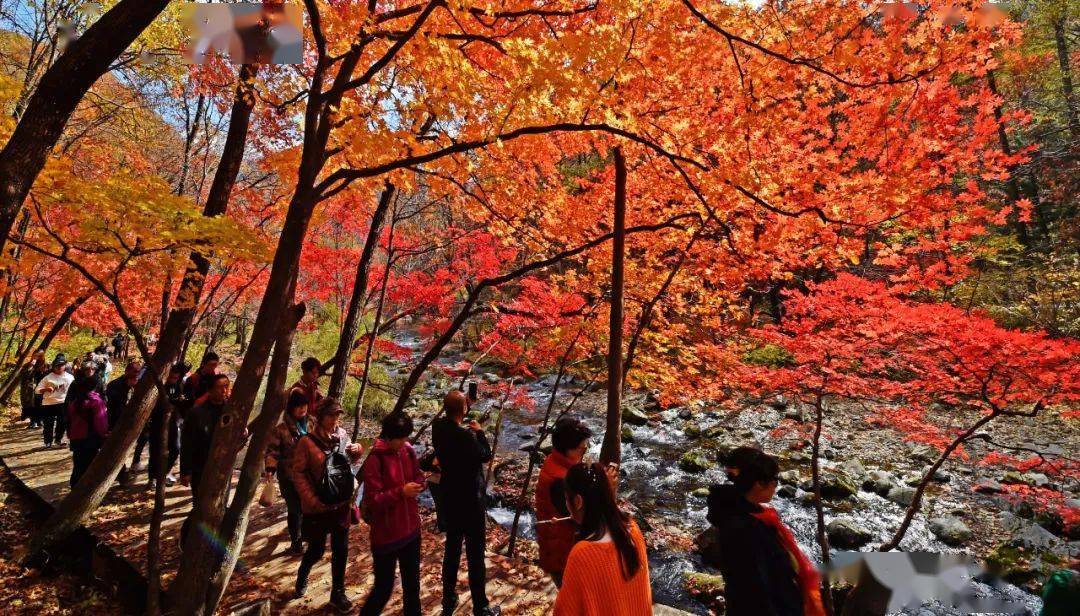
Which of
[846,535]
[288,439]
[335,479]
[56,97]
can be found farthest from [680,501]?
[56,97]

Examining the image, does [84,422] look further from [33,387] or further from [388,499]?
[33,387]

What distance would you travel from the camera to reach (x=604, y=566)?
1.95 metres

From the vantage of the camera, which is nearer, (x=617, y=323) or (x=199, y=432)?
(x=199, y=432)

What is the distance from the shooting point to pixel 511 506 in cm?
1062

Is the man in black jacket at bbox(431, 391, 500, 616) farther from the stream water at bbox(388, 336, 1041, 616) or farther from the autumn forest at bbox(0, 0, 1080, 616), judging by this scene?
the stream water at bbox(388, 336, 1041, 616)

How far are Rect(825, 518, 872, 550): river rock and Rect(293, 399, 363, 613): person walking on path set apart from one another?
9.11m

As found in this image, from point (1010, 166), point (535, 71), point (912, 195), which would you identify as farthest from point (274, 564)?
point (1010, 166)

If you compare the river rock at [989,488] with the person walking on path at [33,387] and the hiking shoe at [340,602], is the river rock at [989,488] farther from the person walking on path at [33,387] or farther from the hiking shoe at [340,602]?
the person walking on path at [33,387]

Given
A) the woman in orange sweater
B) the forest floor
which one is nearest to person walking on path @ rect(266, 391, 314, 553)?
the forest floor

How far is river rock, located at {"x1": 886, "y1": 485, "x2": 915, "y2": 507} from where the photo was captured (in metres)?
10.3

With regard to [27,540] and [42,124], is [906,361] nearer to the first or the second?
[42,124]

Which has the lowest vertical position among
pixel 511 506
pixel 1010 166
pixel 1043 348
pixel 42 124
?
pixel 511 506

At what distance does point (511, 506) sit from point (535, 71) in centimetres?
921

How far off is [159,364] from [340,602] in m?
3.63
